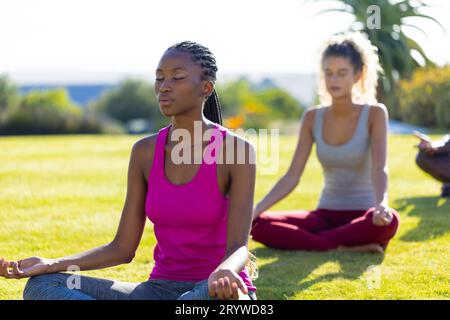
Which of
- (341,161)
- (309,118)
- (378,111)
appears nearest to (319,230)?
(341,161)

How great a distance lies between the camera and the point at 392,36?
29891mm

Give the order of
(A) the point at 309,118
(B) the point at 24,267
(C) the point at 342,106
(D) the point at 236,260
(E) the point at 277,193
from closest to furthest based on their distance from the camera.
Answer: (D) the point at 236,260
(B) the point at 24,267
(E) the point at 277,193
(C) the point at 342,106
(A) the point at 309,118

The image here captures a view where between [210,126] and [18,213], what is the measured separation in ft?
14.6

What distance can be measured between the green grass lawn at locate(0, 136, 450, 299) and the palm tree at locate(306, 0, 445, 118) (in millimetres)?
16956

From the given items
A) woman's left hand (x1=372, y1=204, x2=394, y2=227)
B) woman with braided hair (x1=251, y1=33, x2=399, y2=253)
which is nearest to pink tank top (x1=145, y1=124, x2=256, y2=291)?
woman's left hand (x1=372, y1=204, x2=394, y2=227)

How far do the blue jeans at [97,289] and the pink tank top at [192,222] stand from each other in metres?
0.05

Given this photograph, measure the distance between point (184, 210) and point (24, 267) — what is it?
2.37 ft

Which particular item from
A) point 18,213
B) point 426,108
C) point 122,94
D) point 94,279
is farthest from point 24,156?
point 122,94

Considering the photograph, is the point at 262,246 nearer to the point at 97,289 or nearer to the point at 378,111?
the point at 378,111

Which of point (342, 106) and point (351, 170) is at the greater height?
point (342, 106)

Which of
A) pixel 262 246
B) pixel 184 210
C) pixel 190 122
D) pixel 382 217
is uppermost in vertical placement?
pixel 190 122
